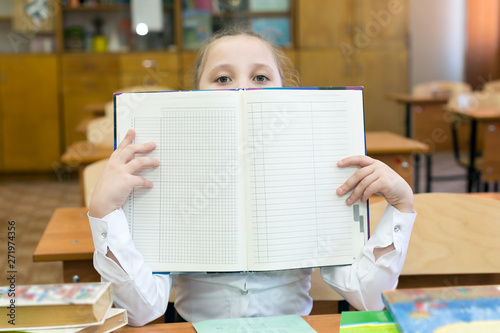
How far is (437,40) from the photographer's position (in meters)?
7.05

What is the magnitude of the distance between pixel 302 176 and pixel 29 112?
5173mm

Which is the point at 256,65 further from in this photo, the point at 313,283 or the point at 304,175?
the point at 313,283

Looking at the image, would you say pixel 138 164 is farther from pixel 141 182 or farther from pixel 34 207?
pixel 34 207

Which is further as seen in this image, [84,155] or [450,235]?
[84,155]

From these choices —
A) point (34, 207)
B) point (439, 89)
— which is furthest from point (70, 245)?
point (439, 89)

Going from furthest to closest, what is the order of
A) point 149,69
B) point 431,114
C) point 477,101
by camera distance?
point 431,114 → point 149,69 → point 477,101

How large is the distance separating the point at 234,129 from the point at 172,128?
92 millimetres

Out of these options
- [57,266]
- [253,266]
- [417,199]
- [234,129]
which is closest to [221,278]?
[253,266]

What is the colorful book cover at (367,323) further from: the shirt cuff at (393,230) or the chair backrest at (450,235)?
the chair backrest at (450,235)

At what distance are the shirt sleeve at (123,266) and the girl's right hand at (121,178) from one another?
0.05 feet

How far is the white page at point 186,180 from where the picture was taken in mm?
839

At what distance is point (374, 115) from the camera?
19.3 ft

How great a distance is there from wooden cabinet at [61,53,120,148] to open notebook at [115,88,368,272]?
189 inches

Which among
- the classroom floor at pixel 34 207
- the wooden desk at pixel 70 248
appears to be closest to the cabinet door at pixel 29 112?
the classroom floor at pixel 34 207
